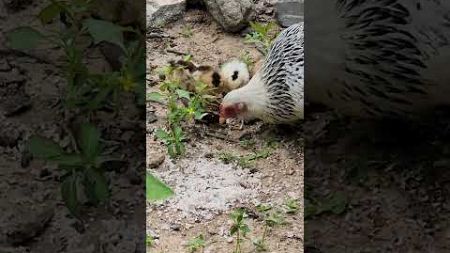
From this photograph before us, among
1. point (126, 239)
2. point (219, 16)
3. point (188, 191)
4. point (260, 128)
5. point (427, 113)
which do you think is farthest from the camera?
point (219, 16)

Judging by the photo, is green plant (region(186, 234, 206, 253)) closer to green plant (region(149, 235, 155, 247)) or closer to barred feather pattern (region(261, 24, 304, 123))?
green plant (region(149, 235, 155, 247))

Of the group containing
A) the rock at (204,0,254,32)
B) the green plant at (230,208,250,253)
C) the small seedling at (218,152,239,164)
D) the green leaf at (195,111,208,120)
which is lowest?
the green plant at (230,208,250,253)

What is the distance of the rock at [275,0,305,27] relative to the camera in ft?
6.26

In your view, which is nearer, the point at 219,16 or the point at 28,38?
the point at 28,38

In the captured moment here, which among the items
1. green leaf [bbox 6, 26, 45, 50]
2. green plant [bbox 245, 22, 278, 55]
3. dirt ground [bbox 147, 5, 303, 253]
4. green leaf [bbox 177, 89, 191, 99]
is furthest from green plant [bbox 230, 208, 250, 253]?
green plant [bbox 245, 22, 278, 55]

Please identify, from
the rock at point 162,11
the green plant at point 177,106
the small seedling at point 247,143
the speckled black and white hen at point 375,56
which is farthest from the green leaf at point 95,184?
the rock at point 162,11

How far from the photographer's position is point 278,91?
5.73ft

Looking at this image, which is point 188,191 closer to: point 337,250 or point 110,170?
point 110,170

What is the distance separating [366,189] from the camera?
148 cm

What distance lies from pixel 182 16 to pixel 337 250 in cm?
79

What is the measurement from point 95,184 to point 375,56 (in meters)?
0.55

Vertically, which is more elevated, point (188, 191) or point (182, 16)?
point (182, 16)

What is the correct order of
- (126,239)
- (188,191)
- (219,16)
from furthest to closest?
(219,16)
(188,191)
(126,239)

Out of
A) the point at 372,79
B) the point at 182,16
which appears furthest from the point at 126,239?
the point at 182,16
